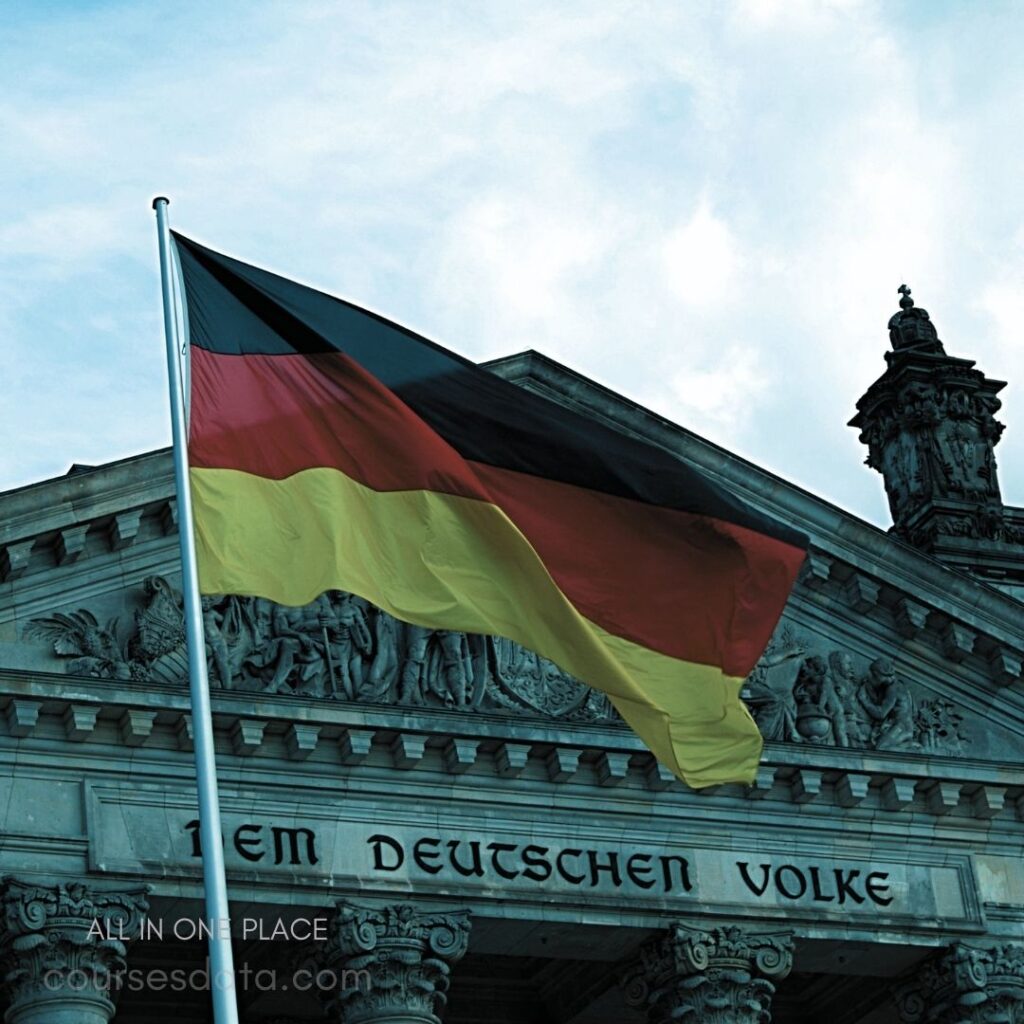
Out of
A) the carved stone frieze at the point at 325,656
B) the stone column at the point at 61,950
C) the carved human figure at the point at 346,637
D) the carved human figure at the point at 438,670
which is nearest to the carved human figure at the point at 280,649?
the carved stone frieze at the point at 325,656

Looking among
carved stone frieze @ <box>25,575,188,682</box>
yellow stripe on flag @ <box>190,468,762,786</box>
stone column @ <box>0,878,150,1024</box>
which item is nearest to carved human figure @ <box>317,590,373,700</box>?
carved stone frieze @ <box>25,575,188,682</box>

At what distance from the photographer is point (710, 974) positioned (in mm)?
29156

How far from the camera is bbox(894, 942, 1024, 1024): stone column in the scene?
30453 mm

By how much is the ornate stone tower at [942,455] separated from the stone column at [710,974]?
37.1ft

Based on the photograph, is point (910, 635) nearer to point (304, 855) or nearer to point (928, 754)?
point (928, 754)

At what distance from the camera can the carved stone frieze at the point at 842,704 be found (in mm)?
31297

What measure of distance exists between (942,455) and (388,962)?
651 inches

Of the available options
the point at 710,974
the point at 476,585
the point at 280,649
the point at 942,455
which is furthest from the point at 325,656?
the point at 942,455

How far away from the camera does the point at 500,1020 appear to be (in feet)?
109

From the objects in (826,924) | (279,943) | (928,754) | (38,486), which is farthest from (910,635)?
(38,486)

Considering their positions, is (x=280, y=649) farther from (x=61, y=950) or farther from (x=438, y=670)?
(x=61, y=950)

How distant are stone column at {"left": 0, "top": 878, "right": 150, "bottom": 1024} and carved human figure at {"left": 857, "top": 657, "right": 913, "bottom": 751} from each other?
10.1m

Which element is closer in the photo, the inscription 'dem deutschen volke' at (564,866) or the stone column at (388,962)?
the stone column at (388,962)

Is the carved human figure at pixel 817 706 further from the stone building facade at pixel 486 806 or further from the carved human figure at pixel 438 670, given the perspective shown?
the carved human figure at pixel 438 670
